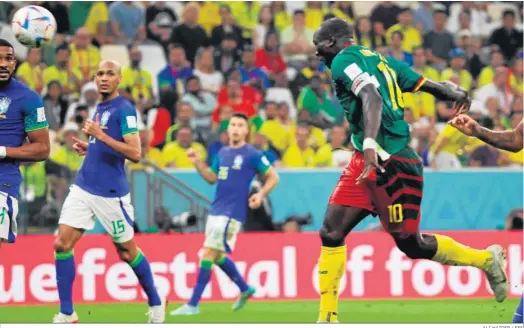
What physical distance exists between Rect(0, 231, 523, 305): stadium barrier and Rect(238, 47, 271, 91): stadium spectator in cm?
498

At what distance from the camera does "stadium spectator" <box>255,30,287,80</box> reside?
18.5 meters

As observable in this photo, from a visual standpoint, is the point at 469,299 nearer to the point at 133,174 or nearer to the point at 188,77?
the point at 133,174

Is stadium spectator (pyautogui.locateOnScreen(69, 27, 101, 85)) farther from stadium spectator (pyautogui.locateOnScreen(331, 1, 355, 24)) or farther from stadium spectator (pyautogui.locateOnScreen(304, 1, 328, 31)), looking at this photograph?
stadium spectator (pyautogui.locateOnScreen(331, 1, 355, 24))

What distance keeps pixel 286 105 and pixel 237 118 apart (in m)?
5.67

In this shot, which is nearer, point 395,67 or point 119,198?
point 395,67

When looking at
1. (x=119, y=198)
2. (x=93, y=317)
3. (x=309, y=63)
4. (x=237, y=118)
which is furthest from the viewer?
(x=309, y=63)

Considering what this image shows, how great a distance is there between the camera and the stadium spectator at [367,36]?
1906 centimetres

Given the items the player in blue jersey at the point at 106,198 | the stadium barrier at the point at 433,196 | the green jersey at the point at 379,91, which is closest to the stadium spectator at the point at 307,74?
the stadium barrier at the point at 433,196

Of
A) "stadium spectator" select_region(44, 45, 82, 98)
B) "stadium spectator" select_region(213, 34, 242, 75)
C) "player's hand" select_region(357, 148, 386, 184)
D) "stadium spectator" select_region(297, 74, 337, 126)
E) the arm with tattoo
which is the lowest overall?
"player's hand" select_region(357, 148, 386, 184)

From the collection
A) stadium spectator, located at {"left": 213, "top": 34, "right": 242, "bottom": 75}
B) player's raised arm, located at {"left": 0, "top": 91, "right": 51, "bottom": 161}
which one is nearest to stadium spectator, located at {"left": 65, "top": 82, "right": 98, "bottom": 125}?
stadium spectator, located at {"left": 213, "top": 34, "right": 242, "bottom": 75}

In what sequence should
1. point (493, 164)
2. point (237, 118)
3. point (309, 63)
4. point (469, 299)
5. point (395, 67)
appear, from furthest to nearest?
point (309, 63) < point (493, 164) < point (469, 299) < point (237, 118) < point (395, 67)

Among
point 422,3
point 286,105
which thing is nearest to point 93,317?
point 286,105

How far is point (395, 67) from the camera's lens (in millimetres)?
8516

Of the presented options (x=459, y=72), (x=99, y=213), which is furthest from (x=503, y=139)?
(x=459, y=72)
